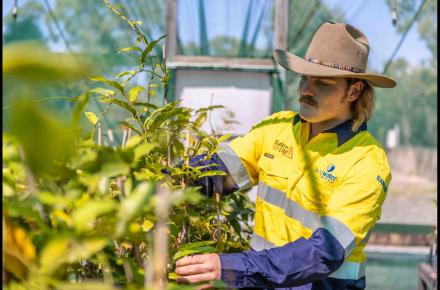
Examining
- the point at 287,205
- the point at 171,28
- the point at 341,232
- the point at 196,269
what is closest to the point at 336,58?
the point at 287,205

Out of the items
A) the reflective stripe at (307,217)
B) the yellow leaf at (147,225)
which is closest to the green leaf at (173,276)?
the yellow leaf at (147,225)

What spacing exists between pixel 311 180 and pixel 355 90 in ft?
1.15

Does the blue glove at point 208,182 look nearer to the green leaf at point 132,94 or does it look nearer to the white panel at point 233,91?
the green leaf at point 132,94

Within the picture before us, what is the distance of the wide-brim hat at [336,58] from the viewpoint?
1781 millimetres

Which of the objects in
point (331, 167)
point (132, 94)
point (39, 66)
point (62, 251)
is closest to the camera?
point (39, 66)

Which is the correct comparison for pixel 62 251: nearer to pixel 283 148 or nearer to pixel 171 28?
pixel 283 148

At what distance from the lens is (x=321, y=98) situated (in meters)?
1.81

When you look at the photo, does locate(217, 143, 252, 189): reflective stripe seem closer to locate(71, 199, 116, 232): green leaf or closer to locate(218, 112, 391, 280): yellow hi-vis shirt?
locate(218, 112, 391, 280): yellow hi-vis shirt

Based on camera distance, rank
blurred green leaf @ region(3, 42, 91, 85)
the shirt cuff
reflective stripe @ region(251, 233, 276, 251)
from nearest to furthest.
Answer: blurred green leaf @ region(3, 42, 91, 85)
the shirt cuff
reflective stripe @ region(251, 233, 276, 251)

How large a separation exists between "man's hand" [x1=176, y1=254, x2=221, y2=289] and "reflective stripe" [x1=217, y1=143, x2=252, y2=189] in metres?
0.69

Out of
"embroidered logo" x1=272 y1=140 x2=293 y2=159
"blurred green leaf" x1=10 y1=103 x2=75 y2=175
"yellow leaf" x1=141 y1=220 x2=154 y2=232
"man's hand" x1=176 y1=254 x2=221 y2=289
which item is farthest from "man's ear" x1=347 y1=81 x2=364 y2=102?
"blurred green leaf" x1=10 y1=103 x2=75 y2=175

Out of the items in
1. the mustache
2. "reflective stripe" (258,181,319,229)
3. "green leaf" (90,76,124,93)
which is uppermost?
"green leaf" (90,76,124,93)

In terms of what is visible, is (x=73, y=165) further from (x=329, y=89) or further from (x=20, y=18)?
(x=20, y=18)

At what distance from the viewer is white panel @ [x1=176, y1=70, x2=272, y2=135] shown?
13.7ft
